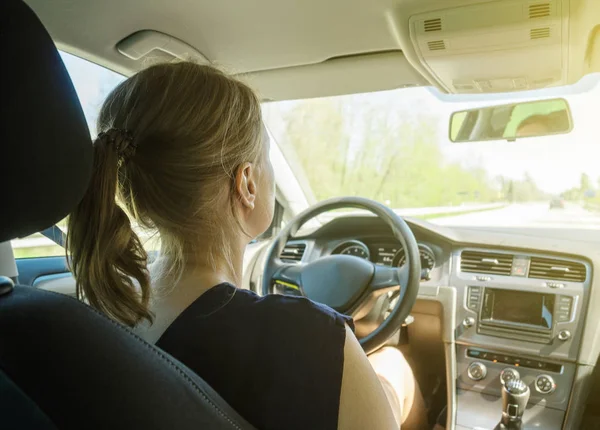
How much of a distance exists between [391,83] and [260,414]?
2176 mm

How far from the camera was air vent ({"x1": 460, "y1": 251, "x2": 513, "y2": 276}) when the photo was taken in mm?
2758

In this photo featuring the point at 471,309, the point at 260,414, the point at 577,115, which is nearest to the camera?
the point at 260,414

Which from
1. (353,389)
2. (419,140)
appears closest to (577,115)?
(419,140)

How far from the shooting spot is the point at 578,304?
8.41 feet

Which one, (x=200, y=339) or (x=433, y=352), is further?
(x=433, y=352)

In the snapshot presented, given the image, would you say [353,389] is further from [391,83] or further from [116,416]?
[391,83]

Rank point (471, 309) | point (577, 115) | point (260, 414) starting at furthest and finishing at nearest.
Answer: point (577, 115) < point (471, 309) < point (260, 414)

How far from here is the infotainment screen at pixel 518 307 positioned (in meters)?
2.64

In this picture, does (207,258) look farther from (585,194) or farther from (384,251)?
(585,194)

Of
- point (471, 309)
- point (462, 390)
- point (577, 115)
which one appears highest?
point (577, 115)

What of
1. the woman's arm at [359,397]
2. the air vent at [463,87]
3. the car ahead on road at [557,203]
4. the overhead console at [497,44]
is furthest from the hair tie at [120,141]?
the car ahead on road at [557,203]

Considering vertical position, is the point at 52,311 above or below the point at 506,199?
above

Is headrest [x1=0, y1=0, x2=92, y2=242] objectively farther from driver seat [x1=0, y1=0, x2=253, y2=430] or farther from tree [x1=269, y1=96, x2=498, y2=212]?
tree [x1=269, y1=96, x2=498, y2=212]

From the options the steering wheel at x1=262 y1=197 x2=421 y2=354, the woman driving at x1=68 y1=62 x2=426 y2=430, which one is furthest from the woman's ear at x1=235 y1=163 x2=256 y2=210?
the steering wheel at x1=262 y1=197 x2=421 y2=354
